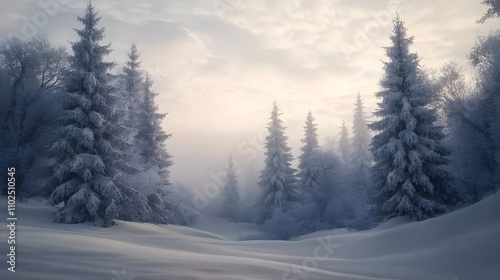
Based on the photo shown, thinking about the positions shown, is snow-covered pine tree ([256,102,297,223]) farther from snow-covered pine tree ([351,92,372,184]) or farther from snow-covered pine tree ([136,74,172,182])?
snow-covered pine tree ([136,74,172,182])

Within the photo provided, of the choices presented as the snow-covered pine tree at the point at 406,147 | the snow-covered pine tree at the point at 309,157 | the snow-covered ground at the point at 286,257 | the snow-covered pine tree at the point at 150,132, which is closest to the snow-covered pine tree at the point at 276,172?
the snow-covered pine tree at the point at 309,157

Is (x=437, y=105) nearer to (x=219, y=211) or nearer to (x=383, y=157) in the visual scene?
(x=383, y=157)

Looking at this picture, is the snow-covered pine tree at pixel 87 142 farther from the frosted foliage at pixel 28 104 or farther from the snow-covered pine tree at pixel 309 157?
the snow-covered pine tree at pixel 309 157

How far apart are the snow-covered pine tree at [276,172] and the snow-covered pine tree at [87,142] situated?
2168 cm

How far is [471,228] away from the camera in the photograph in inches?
401

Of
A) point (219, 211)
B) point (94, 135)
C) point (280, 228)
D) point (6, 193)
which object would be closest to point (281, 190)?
point (280, 228)

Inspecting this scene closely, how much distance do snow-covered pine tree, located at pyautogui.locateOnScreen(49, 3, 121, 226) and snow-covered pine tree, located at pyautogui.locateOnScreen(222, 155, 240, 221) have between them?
42863 millimetres

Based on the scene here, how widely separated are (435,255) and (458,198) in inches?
518

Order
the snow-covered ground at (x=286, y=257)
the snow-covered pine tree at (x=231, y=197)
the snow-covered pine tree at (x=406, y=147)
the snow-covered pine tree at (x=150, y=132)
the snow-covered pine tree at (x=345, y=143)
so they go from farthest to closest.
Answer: the snow-covered pine tree at (x=231, y=197) < the snow-covered pine tree at (x=345, y=143) < the snow-covered pine tree at (x=150, y=132) < the snow-covered pine tree at (x=406, y=147) < the snow-covered ground at (x=286, y=257)

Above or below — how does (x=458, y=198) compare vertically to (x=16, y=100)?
below

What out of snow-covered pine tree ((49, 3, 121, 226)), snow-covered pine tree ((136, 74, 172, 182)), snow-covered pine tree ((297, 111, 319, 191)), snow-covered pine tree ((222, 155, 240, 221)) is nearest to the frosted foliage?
snow-covered pine tree ((49, 3, 121, 226))

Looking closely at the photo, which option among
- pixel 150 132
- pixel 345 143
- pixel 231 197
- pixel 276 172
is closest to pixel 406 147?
pixel 276 172

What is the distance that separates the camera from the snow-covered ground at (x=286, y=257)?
15.7 feet

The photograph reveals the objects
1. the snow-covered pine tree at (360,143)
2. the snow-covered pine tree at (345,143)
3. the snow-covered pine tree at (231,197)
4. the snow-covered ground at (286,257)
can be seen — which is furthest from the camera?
the snow-covered pine tree at (231,197)
